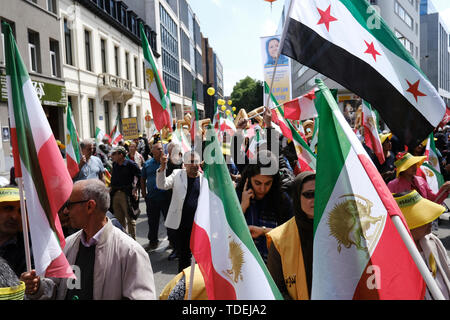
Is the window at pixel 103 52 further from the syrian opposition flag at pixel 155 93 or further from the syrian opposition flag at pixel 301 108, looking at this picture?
the syrian opposition flag at pixel 301 108

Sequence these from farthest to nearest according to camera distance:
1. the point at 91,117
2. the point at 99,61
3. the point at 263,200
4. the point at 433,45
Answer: the point at 433,45, the point at 99,61, the point at 91,117, the point at 263,200

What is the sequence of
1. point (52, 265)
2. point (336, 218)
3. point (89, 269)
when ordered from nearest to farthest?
point (336, 218)
point (52, 265)
point (89, 269)

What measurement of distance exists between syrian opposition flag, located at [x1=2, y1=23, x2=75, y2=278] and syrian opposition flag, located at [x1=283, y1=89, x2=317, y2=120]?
4.08 m

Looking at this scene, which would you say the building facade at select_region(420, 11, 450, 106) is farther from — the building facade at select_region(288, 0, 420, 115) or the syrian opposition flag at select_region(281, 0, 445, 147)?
the syrian opposition flag at select_region(281, 0, 445, 147)

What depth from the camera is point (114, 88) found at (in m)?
26.3

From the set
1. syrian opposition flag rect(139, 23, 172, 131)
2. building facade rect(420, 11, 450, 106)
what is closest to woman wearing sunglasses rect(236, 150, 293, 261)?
syrian opposition flag rect(139, 23, 172, 131)

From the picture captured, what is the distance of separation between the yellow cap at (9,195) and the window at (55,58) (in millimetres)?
19917

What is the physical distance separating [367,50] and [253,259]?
1.94 m

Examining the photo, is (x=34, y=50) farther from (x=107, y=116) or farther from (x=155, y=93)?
(x=155, y=93)

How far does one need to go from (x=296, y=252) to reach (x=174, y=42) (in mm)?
51754

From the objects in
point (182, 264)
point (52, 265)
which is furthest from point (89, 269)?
point (182, 264)

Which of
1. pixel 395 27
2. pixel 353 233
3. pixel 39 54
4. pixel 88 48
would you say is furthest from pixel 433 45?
pixel 353 233

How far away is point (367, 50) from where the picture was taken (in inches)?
115
